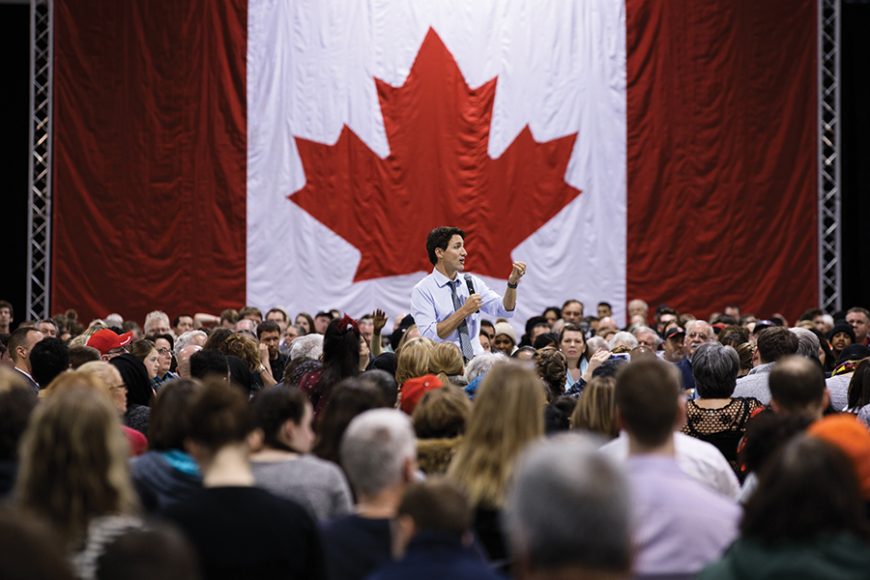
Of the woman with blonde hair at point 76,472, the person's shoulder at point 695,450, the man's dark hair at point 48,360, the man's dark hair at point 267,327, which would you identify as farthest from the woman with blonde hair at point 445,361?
the man's dark hair at point 267,327

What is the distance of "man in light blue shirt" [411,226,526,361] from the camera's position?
316 inches

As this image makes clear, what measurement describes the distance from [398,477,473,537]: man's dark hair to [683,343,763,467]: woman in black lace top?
10.2 feet

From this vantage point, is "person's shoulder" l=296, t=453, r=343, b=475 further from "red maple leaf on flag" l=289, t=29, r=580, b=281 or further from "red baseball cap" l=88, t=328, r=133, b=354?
"red maple leaf on flag" l=289, t=29, r=580, b=281

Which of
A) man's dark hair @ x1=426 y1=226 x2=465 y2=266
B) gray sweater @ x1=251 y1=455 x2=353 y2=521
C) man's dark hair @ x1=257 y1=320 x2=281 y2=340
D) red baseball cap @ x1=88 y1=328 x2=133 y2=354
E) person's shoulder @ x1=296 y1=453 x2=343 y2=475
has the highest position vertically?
man's dark hair @ x1=426 y1=226 x2=465 y2=266

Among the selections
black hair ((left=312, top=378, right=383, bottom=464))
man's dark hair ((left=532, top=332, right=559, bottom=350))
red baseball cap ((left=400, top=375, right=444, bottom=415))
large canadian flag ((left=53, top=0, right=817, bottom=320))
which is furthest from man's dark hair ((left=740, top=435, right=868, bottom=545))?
large canadian flag ((left=53, top=0, right=817, bottom=320))

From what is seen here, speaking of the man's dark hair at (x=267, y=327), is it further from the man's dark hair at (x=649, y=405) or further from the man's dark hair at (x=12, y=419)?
the man's dark hair at (x=649, y=405)

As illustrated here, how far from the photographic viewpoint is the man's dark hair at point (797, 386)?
4.41 meters

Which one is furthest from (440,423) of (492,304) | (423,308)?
(492,304)

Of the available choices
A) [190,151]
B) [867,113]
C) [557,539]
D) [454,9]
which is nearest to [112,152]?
[190,151]

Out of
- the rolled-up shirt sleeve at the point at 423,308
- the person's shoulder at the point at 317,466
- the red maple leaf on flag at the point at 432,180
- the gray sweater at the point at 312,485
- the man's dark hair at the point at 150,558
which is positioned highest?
the red maple leaf on flag at the point at 432,180

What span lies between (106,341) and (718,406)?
463 cm

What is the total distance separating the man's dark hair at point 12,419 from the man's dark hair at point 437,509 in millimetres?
1465

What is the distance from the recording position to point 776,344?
6.60 m

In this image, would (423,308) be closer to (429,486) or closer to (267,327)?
(267,327)
